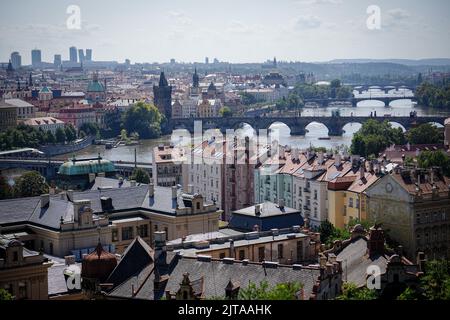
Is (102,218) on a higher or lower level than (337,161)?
lower

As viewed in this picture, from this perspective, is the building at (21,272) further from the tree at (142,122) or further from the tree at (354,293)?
the tree at (142,122)

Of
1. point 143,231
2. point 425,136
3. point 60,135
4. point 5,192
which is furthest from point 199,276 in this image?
point 60,135

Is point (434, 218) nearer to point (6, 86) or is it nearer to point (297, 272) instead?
point (297, 272)

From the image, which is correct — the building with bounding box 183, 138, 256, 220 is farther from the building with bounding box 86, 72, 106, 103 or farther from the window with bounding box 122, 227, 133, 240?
the building with bounding box 86, 72, 106, 103

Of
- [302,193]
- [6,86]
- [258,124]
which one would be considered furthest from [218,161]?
[6,86]

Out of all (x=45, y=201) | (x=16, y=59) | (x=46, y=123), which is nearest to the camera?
(x=45, y=201)

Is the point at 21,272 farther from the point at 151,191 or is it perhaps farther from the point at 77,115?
the point at 77,115
